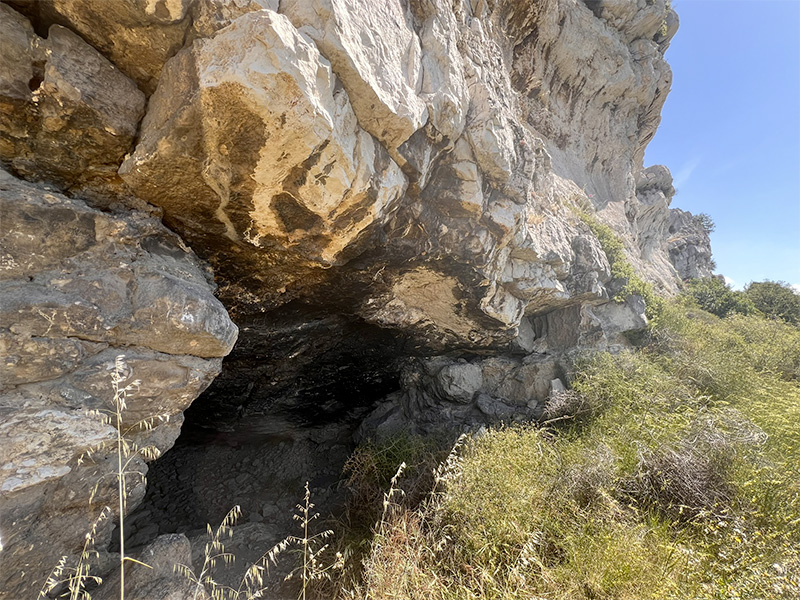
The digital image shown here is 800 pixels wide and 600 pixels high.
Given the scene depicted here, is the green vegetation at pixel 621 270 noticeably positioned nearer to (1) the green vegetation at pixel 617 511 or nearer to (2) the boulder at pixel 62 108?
(1) the green vegetation at pixel 617 511

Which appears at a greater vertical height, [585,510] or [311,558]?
[585,510]

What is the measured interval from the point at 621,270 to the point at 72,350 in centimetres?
733

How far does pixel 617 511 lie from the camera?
110 inches

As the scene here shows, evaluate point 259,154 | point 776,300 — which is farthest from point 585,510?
point 776,300

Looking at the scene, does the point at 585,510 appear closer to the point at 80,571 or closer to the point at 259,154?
the point at 80,571

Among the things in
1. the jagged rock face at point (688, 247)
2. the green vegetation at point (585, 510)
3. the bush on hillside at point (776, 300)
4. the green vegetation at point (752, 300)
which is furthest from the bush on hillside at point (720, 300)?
the green vegetation at point (585, 510)

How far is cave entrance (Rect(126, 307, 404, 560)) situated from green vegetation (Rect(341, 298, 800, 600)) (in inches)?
77.0

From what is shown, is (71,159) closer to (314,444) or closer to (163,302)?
(163,302)

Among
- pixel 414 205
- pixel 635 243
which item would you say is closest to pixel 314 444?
pixel 414 205

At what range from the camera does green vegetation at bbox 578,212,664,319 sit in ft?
19.2

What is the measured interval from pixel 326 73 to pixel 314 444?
574cm

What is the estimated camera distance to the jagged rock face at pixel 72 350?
171 centimetres

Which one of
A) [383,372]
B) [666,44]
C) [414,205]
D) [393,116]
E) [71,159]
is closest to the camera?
[71,159]

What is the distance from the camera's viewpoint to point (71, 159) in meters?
2.01
